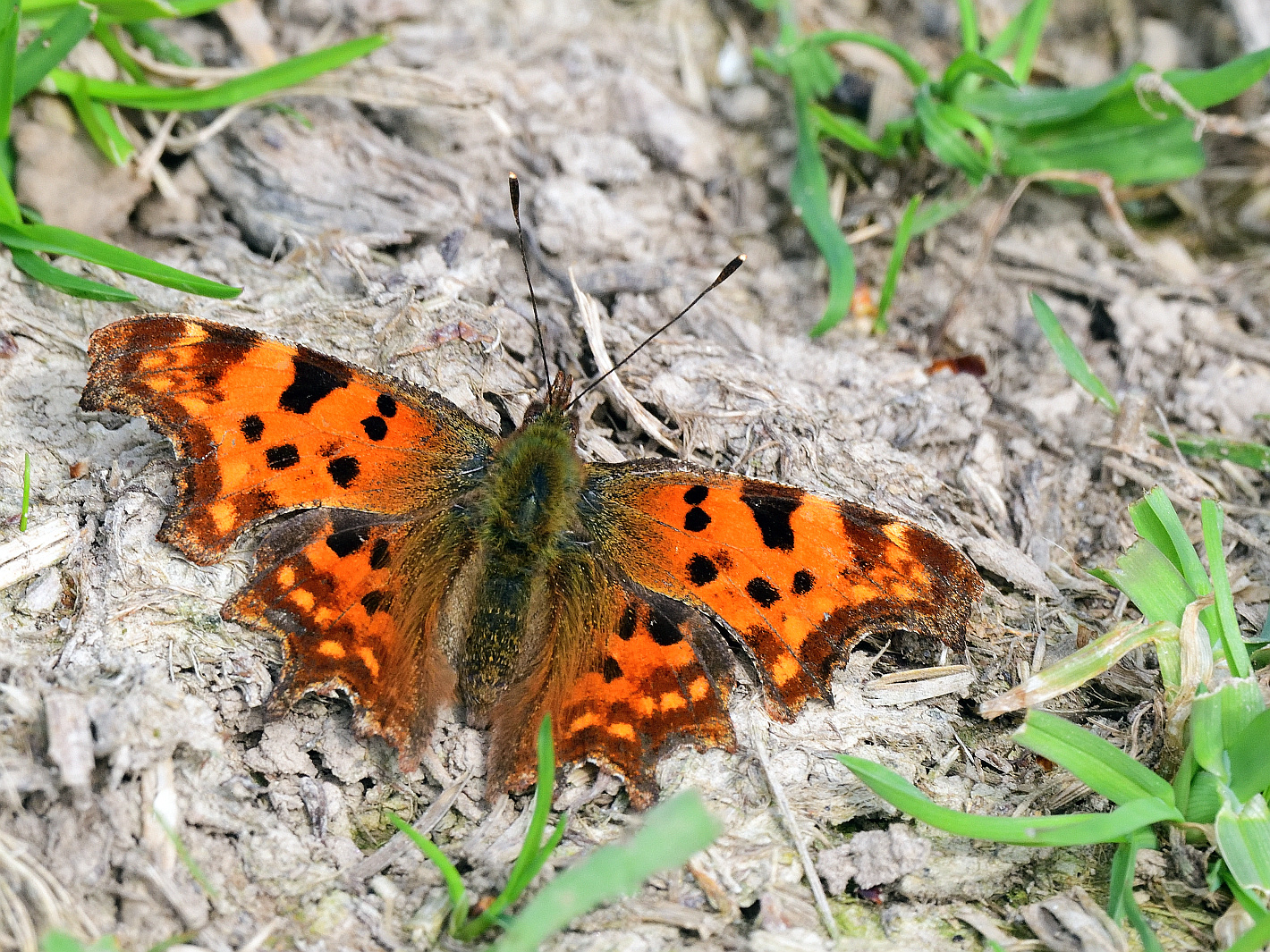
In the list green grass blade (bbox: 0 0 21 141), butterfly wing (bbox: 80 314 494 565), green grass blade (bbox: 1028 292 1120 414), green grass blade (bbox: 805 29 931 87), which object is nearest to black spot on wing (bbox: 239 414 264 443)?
butterfly wing (bbox: 80 314 494 565)

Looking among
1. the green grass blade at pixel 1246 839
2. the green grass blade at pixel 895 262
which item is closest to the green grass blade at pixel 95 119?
the green grass blade at pixel 895 262

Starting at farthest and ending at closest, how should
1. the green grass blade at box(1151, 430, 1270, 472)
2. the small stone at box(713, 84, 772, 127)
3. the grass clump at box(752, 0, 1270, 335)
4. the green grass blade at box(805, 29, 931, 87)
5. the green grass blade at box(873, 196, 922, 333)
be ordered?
1. the small stone at box(713, 84, 772, 127)
2. the green grass blade at box(805, 29, 931, 87)
3. the green grass blade at box(873, 196, 922, 333)
4. the grass clump at box(752, 0, 1270, 335)
5. the green grass blade at box(1151, 430, 1270, 472)

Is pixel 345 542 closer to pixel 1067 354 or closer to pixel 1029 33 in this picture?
pixel 1067 354

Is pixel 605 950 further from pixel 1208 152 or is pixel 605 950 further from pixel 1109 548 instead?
pixel 1208 152

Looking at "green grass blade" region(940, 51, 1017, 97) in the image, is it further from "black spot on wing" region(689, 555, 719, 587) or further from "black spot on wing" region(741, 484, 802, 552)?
"black spot on wing" region(689, 555, 719, 587)

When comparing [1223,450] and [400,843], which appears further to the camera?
[1223,450]

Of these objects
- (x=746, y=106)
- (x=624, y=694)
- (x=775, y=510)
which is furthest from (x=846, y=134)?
(x=624, y=694)
